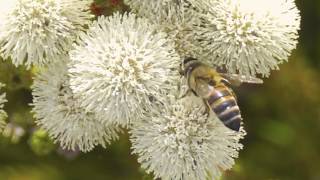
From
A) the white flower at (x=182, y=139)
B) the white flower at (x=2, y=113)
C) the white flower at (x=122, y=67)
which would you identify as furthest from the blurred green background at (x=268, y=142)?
the white flower at (x=122, y=67)

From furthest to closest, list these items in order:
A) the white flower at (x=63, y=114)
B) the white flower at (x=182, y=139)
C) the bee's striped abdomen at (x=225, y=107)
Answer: the white flower at (x=63, y=114), the white flower at (x=182, y=139), the bee's striped abdomen at (x=225, y=107)

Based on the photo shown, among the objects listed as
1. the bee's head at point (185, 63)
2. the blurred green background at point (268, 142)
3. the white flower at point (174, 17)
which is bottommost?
the blurred green background at point (268, 142)

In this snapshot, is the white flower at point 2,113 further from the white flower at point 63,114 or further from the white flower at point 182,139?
the white flower at point 182,139

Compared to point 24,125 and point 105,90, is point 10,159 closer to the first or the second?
point 24,125

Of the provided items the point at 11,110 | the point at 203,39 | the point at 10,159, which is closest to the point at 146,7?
the point at 203,39

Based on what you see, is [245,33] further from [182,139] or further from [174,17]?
[182,139]

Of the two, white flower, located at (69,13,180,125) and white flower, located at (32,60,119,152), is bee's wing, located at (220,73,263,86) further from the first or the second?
white flower, located at (32,60,119,152)

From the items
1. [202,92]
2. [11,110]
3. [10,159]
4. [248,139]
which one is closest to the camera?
[202,92]
